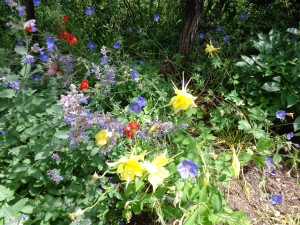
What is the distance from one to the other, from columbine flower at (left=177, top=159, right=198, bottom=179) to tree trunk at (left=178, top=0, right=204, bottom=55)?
A: 6.00 feet

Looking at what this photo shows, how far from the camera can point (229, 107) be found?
265 centimetres

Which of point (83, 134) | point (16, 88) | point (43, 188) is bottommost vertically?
point (43, 188)

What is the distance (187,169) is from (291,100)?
1429mm

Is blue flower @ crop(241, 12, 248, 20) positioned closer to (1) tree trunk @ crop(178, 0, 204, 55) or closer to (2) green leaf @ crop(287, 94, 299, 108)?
(1) tree trunk @ crop(178, 0, 204, 55)

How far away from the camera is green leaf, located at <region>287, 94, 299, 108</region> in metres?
2.60

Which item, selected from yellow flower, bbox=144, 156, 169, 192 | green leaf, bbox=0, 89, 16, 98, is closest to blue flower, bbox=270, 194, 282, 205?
yellow flower, bbox=144, 156, 169, 192

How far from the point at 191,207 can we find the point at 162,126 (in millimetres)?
448

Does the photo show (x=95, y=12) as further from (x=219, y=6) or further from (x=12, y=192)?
(x=12, y=192)

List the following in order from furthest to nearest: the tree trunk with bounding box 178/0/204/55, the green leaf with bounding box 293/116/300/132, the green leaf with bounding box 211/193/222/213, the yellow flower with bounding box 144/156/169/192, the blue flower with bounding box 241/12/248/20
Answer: the blue flower with bounding box 241/12/248/20 < the tree trunk with bounding box 178/0/204/55 < the green leaf with bounding box 293/116/300/132 < the green leaf with bounding box 211/193/222/213 < the yellow flower with bounding box 144/156/169/192

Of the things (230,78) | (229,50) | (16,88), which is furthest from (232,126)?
(16,88)

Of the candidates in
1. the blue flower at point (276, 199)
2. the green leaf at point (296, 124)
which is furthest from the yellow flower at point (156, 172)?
the green leaf at point (296, 124)

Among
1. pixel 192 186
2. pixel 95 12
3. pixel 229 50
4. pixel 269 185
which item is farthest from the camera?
pixel 95 12

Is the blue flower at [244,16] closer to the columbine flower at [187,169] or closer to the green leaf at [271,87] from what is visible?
the green leaf at [271,87]

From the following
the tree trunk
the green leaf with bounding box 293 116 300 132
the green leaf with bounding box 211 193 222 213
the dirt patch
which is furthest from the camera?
the tree trunk
